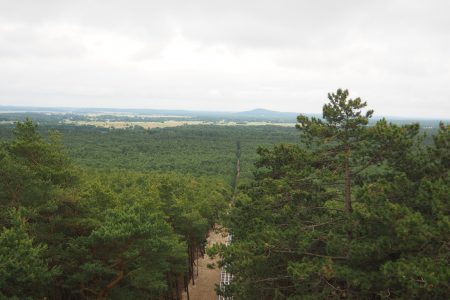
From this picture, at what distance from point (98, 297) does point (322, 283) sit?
26.9ft

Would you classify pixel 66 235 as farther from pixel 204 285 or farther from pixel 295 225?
pixel 204 285

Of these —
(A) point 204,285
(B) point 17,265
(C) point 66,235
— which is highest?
(B) point 17,265

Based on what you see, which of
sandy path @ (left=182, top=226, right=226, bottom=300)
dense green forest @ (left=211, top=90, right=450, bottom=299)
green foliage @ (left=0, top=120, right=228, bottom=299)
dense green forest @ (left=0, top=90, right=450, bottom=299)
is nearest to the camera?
dense green forest @ (left=211, top=90, right=450, bottom=299)

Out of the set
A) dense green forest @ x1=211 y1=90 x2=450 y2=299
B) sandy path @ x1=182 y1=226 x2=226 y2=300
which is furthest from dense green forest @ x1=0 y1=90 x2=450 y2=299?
sandy path @ x1=182 y1=226 x2=226 y2=300

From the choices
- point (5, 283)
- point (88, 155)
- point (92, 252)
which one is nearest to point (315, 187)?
point (92, 252)

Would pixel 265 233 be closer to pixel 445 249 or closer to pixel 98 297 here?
pixel 445 249

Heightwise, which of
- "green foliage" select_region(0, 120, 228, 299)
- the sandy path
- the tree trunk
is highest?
the tree trunk

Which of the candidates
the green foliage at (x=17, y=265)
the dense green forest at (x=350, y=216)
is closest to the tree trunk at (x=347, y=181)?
the dense green forest at (x=350, y=216)

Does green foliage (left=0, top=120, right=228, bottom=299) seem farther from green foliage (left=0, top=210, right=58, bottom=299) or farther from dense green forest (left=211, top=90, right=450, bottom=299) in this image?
dense green forest (left=211, top=90, right=450, bottom=299)

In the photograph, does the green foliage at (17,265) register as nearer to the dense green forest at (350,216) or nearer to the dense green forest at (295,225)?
the dense green forest at (295,225)

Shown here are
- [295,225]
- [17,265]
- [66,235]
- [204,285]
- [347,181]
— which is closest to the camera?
[17,265]

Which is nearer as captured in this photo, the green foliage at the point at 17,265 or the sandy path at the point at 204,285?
the green foliage at the point at 17,265

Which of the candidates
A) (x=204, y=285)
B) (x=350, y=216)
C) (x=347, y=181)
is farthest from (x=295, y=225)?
(x=204, y=285)

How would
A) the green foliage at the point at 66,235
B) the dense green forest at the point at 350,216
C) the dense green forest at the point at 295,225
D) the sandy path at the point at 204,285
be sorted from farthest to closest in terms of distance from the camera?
the sandy path at the point at 204,285 < the green foliage at the point at 66,235 < the dense green forest at the point at 295,225 < the dense green forest at the point at 350,216
